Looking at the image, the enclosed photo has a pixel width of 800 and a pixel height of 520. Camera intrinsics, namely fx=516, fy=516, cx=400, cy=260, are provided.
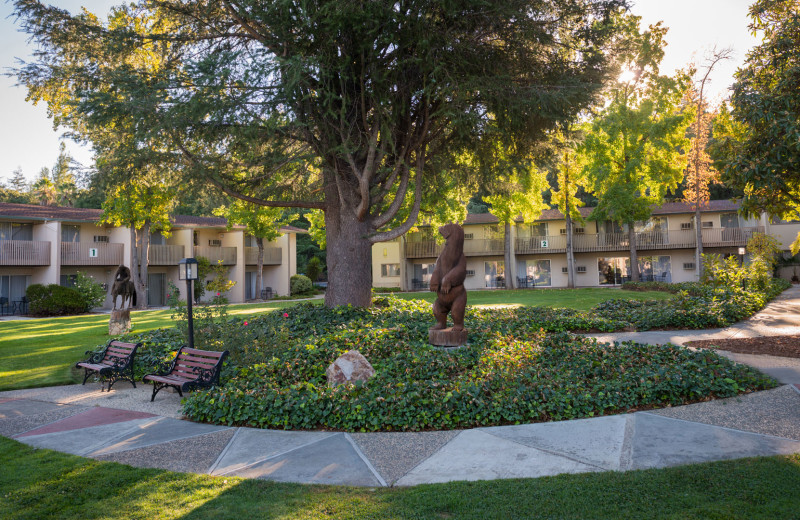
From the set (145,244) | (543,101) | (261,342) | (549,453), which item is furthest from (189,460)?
(145,244)

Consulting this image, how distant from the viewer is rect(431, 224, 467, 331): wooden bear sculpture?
902 centimetres

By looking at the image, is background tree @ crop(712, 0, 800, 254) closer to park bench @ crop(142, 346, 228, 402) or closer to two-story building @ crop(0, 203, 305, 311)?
park bench @ crop(142, 346, 228, 402)

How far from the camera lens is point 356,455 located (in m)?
5.11

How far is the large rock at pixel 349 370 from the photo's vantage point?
708 cm

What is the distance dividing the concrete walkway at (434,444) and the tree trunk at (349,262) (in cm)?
659

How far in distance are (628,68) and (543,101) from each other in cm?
434

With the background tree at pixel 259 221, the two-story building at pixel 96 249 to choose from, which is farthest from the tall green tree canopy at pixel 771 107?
the two-story building at pixel 96 249

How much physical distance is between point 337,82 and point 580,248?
31.6 meters

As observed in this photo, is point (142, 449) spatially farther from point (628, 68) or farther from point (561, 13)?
point (628, 68)

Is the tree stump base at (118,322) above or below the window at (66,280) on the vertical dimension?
below

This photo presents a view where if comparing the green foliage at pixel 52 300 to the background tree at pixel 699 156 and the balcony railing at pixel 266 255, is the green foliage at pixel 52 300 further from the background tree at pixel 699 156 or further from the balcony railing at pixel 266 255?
the background tree at pixel 699 156

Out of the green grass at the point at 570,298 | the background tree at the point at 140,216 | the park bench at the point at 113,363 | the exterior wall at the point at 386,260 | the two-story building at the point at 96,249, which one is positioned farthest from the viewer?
the exterior wall at the point at 386,260

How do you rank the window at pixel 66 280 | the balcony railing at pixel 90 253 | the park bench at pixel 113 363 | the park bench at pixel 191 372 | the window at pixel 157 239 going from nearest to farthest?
the park bench at pixel 191 372, the park bench at pixel 113 363, the balcony railing at pixel 90 253, the window at pixel 66 280, the window at pixel 157 239

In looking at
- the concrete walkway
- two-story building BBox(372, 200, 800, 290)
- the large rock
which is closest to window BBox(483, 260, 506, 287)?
two-story building BBox(372, 200, 800, 290)
